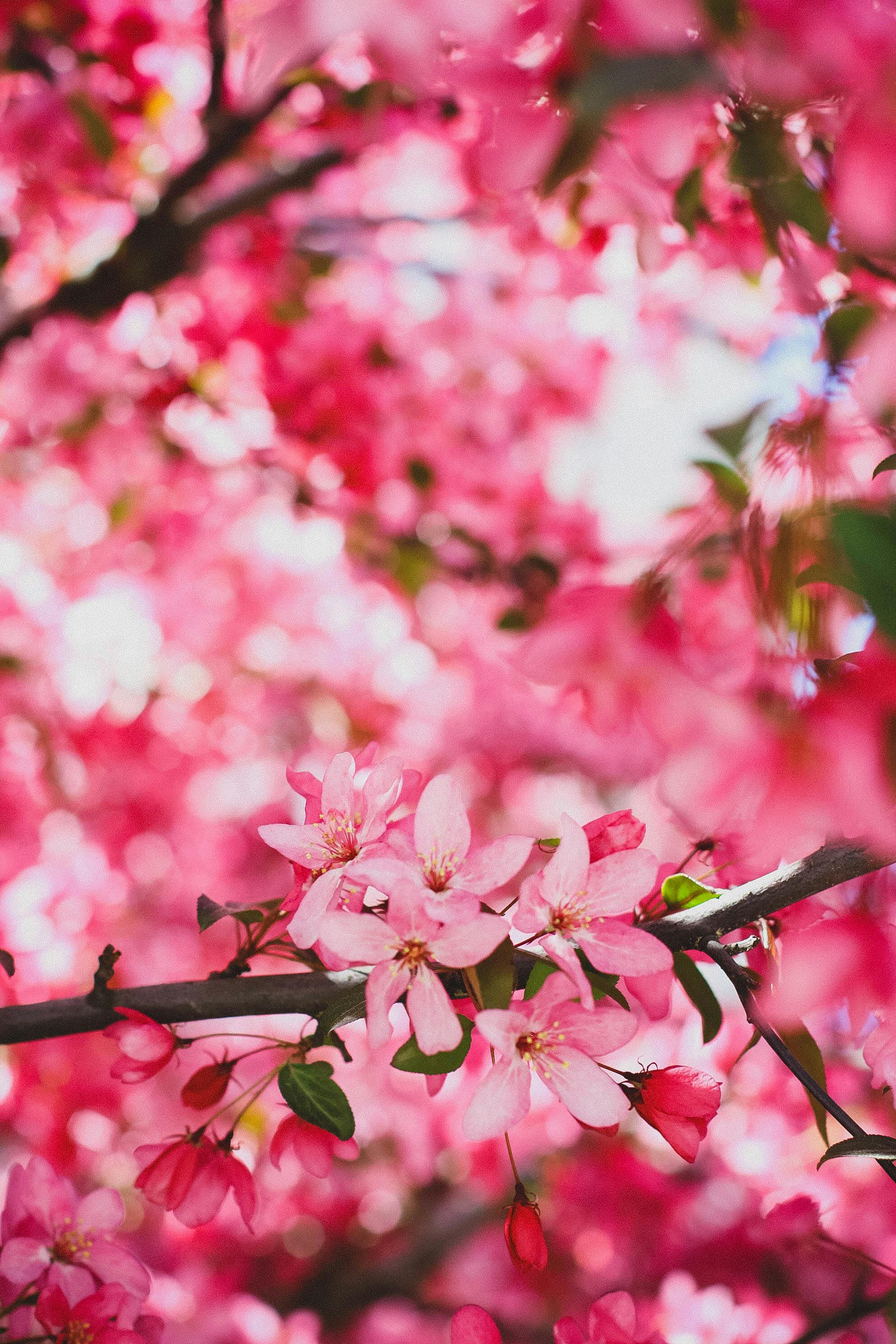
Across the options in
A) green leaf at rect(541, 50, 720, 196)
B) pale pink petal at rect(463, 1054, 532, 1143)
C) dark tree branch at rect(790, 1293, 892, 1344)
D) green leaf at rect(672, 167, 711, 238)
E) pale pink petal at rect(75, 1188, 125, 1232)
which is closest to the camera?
green leaf at rect(541, 50, 720, 196)

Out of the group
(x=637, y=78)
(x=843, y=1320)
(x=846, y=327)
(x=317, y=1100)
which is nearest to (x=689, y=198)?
(x=846, y=327)

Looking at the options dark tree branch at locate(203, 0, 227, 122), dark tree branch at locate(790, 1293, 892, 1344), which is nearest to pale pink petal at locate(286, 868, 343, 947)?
dark tree branch at locate(790, 1293, 892, 1344)

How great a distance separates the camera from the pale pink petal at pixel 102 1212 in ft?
2.41

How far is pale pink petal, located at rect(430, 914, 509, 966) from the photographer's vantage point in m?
0.50

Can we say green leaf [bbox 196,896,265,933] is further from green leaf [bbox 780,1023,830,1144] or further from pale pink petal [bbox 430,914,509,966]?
green leaf [bbox 780,1023,830,1144]

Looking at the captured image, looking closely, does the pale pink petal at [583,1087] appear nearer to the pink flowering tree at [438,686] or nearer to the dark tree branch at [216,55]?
the pink flowering tree at [438,686]

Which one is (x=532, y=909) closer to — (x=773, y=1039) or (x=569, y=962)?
(x=569, y=962)

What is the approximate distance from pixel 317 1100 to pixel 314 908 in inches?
5.5

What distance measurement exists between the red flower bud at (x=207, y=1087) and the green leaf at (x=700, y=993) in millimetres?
331

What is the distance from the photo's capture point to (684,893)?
0.61m

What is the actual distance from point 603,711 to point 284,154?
1980 mm

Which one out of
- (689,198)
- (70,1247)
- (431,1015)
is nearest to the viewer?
(431,1015)

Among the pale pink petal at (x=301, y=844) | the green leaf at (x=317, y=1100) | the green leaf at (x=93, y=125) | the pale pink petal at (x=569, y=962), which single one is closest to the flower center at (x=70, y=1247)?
the green leaf at (x=317, y=1100)

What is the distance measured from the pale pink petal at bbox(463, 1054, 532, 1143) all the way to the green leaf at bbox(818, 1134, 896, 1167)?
19 cm
